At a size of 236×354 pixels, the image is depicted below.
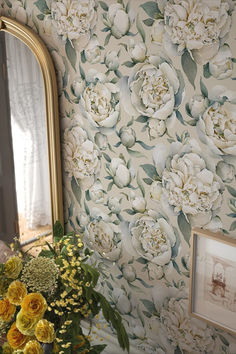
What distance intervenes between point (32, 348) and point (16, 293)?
0.61 feet

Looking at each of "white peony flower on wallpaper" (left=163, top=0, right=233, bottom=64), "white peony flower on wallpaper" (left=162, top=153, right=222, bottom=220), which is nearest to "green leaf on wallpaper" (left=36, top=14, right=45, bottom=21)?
"white peony flower on wallpaper" (left=163, top=0, right=233, bottom=64)

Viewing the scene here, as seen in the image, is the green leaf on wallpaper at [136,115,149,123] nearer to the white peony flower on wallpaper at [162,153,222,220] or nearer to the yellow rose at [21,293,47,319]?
the white peony flower on wallpaper at [162,153,222,220]

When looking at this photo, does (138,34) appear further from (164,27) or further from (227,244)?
(227,244)

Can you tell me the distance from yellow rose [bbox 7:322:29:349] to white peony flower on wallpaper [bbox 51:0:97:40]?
112 centimetres

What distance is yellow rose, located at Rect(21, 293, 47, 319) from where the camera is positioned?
1.47 m

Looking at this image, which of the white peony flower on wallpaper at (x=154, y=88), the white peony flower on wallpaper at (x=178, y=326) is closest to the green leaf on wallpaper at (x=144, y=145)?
the white peony flower on wallpaper at (x=154, y=88)

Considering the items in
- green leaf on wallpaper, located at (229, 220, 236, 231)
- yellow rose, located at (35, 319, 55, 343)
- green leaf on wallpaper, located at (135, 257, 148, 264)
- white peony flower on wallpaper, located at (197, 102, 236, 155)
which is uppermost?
white peony flower on wallpaper, located at (197, 102, 236, 155)

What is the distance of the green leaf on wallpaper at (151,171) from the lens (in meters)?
1.68

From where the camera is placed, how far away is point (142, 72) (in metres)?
1.61

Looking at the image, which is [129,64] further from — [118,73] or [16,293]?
[16,293]

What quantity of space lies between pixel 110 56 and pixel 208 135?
1.62 feet

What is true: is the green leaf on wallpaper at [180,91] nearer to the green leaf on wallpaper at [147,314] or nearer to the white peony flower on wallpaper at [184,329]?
the white peony flower on wallpaper at [184,329]

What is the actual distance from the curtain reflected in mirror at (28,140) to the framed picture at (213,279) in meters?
0.75

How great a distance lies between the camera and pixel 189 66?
1487mm
